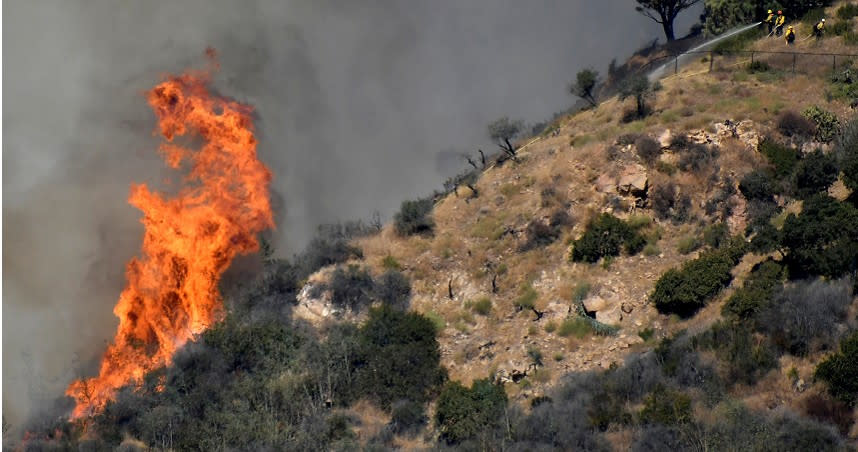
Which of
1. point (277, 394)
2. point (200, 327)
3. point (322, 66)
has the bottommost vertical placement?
point (277, 394)

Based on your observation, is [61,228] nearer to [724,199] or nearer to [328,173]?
[328,173]

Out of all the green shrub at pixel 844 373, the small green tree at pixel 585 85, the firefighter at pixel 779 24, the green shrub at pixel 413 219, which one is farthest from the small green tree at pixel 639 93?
the green shrub at pixel 844 373

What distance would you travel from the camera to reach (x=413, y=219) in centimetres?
6206

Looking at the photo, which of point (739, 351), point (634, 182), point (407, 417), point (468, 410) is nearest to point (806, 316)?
point (739, 351)

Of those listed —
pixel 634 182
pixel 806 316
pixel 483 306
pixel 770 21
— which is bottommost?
pixel 806 316

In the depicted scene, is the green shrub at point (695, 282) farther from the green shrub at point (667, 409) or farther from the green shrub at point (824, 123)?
the green shrub at point (824, 123)

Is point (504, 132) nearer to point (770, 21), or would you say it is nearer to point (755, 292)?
point (770, 21)

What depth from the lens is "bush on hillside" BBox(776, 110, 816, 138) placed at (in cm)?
5911

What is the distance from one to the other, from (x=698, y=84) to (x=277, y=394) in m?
27.7

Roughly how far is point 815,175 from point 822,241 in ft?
20.9

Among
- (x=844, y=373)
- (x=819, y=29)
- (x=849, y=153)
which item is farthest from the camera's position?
(x=819, y=29)

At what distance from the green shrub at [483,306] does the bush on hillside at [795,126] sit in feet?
53.3

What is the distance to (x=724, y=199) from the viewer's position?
2244 inches

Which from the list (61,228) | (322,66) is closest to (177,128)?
(61,228)
